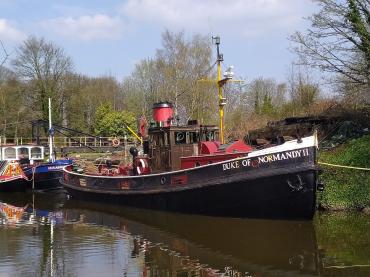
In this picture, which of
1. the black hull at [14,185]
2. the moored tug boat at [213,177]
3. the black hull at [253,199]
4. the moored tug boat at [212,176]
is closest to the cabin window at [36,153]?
the black hull at [14,185]

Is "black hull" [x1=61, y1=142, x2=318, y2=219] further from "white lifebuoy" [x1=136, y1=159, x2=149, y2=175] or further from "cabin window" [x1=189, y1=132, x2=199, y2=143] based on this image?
"cabin window" [x1=189, y1=132, x2=199, y2=143]

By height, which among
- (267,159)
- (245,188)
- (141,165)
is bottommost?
(245,188)

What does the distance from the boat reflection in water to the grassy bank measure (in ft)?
6.69

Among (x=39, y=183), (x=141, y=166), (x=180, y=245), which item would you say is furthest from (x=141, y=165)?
(x=39, y=183)

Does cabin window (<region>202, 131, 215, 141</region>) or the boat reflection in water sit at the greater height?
cabin window (<region>202, 131, 215, 141</region>)

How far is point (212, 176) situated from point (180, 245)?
3.20 m

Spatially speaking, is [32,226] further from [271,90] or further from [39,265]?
[271,90]

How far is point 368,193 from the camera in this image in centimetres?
1443

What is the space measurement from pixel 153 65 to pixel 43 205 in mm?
24179

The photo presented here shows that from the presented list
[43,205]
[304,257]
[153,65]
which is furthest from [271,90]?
[304,257]

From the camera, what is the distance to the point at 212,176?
14.4 metres

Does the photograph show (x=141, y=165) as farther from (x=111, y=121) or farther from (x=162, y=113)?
(x=111, y=121)

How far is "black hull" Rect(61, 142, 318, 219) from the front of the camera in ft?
43.2

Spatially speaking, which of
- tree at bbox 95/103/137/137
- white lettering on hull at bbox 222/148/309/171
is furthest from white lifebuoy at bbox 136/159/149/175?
tree at bbox 95/103/137/137
